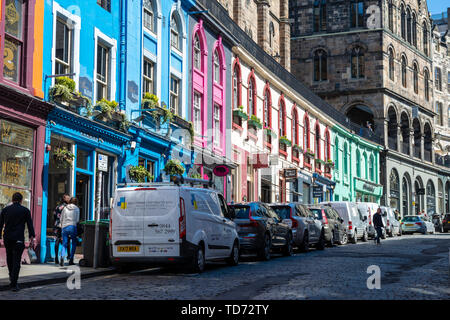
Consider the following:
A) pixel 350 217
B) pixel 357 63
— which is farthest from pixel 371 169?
pixel 350 217

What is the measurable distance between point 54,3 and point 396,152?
48594 mm

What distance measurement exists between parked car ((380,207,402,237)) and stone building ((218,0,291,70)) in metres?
11.9

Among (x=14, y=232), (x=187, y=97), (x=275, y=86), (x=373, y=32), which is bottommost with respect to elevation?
A: (x=14, y=232)

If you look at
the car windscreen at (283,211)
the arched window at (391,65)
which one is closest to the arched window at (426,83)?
the arched window at (391,65)

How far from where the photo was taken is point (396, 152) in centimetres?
6412

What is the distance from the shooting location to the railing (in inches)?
1280

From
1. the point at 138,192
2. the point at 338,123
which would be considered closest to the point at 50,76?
the point at 138,192

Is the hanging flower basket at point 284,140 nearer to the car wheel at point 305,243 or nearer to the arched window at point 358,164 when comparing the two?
the car wheel at point 305,243

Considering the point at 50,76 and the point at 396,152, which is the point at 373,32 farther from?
the point at 50,76

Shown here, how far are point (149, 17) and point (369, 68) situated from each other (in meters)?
40.0

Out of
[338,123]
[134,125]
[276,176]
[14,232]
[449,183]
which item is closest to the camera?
[14,232]

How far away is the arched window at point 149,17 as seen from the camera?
2580cm

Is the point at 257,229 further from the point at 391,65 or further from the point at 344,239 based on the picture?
the point at 391,65

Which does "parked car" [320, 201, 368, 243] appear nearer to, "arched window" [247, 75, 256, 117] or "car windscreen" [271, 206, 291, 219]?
"arched window" [247, 75, 256, 117]
